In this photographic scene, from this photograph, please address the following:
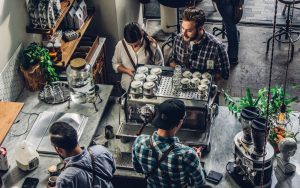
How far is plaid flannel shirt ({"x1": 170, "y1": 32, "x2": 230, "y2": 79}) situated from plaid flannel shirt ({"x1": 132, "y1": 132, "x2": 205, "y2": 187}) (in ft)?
5.19

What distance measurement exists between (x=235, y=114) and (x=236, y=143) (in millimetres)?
794

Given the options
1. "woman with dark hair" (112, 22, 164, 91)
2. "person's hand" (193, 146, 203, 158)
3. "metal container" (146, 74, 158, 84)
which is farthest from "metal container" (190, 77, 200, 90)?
"woman with dark hair" (112, 22, 164, 91)

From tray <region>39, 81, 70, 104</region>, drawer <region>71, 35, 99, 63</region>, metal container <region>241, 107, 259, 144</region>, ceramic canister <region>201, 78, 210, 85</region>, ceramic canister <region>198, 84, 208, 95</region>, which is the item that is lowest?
tray <region>39, 81, 70, 104</region>

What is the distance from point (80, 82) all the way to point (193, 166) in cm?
202

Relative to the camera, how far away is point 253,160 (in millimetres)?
4172

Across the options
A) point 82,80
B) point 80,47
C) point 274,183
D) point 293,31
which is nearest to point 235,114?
point 274,183

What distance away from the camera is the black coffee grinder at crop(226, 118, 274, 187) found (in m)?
4.06

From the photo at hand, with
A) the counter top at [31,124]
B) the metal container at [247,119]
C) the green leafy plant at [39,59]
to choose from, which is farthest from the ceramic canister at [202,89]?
the green leafy plant at [39,59]

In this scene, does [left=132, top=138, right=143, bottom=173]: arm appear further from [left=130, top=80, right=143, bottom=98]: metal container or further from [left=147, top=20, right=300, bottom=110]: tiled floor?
[left=147, top=20, right=300, bottom=110]: tiled floor

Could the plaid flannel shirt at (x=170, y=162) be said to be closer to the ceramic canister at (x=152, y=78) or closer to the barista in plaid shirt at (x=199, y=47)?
the ceramic canister at (x=152, y=78)

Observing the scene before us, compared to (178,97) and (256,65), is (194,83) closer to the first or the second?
(178,97)

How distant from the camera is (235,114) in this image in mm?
5102

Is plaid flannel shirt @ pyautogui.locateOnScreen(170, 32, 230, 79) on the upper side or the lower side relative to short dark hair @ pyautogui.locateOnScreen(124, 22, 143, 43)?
lower

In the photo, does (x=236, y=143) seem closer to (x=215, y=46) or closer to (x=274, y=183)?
(x=274, y=183)
